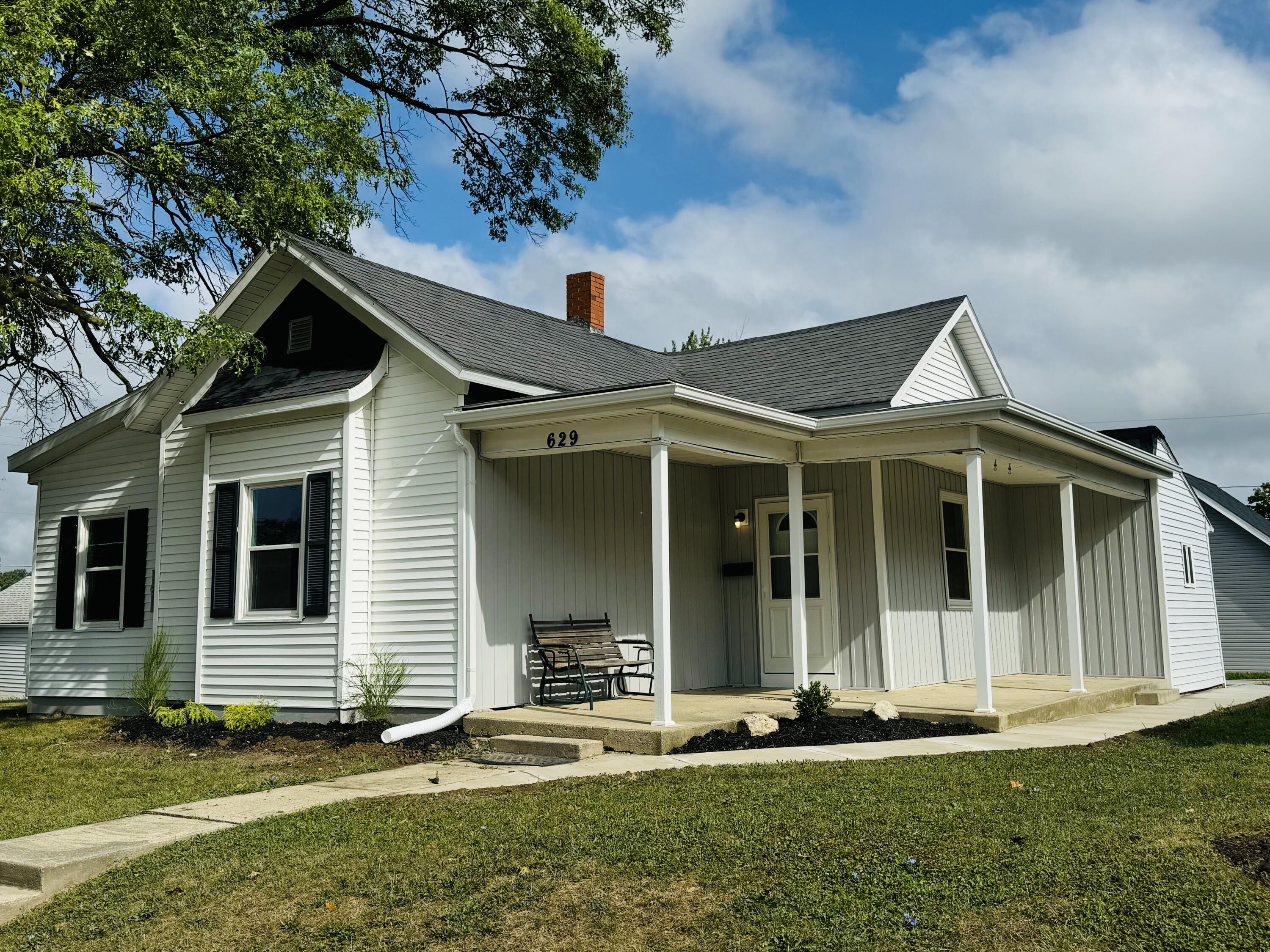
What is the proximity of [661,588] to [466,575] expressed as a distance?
6.78 feet

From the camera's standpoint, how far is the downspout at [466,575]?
10.2 m

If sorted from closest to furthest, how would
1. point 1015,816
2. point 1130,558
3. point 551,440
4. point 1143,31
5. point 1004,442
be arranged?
point 1015,816 → point 551,440 → point 1004,442 → point 1143,31 → point 1130,558

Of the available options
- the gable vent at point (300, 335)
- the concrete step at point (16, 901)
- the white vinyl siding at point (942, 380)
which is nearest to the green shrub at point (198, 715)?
the gable vent at point (300, 335)

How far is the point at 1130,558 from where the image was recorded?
47.7 feet

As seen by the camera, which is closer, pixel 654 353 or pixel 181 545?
pixel 181 545

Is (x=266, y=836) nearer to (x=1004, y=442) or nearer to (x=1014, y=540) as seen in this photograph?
(x=1004, y=442)

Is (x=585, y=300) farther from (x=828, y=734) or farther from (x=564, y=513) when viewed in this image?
(x=828, y=734)

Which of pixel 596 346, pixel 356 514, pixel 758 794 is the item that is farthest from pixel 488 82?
pixel 758 794

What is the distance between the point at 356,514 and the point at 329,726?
2064 millimetres

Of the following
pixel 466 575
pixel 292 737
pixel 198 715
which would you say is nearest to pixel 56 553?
pixel 198 715

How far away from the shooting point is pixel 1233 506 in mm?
25594

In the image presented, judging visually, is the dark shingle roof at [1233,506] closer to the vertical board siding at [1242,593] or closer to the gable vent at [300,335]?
the vertical board siding at [1242,593]

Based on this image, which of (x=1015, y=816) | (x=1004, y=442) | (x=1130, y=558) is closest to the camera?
(x=1015, y=816)

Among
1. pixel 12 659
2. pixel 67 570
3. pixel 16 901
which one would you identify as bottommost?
pixel 16 901
